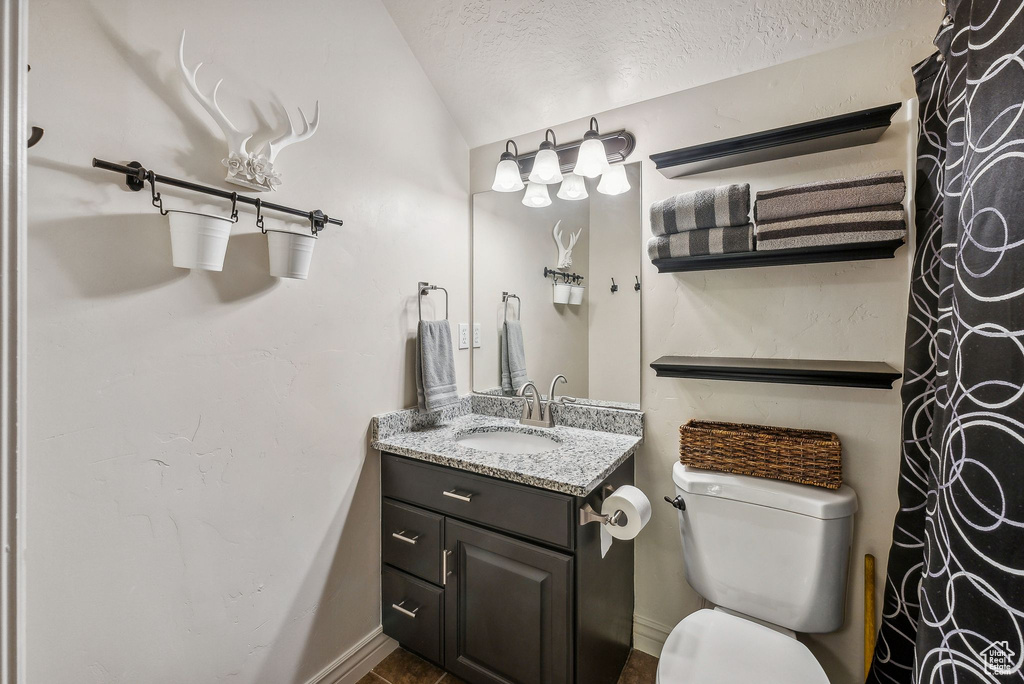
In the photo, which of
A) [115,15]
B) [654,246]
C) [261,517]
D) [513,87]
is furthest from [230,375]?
[513,87]

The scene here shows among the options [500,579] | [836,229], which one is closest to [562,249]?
[836,229]

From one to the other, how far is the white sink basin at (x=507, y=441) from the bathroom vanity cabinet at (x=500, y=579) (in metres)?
0.30

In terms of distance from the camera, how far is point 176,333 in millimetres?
1061

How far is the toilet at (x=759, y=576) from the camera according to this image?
107 centimetres

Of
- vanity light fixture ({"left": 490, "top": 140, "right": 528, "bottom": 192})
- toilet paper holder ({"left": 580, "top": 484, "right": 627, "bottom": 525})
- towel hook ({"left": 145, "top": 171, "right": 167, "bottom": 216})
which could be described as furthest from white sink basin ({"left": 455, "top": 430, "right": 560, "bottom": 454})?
towel hook ({"left": 145, "top": 171, "right": 167, "bottom": 216})

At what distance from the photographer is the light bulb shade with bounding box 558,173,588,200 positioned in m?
1.72

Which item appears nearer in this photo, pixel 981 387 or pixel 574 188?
pixel 981 387

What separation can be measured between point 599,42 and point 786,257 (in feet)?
3.20

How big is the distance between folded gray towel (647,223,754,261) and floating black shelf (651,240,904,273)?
17 mm

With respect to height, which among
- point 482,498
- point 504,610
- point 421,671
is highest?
point 482,498

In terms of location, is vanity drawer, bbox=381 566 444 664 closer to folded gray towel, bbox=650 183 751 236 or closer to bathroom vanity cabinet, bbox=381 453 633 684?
bathroom vanity cabinet, bbox=381 453 633 684

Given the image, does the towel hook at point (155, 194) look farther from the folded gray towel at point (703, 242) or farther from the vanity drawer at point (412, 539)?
the folded gray towel at point (703, 242)

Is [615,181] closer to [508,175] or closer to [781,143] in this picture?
[508,175]

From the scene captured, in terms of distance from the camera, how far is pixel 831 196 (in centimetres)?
118
